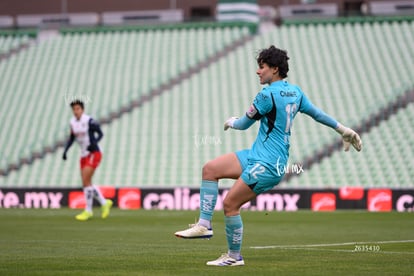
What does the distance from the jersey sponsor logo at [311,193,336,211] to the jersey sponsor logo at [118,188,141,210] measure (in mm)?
5032

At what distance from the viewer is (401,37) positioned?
119ft

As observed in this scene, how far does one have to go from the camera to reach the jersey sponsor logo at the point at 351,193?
86.0 ft

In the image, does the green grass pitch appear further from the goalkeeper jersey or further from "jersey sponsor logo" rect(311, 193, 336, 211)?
"jersey sponsor logo" rect(311, 193, 336, 211)

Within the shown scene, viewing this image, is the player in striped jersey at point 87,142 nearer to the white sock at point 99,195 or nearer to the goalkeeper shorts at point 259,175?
the white sock at point 99,195

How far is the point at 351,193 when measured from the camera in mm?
26344

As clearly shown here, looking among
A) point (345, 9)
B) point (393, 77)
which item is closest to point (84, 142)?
point (393, 77)

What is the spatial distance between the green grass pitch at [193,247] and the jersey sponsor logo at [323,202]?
5.13 m

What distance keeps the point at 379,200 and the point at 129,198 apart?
716cm

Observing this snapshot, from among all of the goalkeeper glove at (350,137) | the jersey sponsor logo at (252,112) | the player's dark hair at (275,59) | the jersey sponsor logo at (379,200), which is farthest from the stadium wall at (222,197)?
the jersey sponsor logo at (252,112)

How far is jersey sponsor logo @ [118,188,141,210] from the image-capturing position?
2744 centimetres

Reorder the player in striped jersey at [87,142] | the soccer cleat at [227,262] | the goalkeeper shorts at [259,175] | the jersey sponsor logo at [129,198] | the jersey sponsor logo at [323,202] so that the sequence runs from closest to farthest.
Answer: the goalkeeper shorts at [259,175]
the soccer cleat at [227,262]
the player in striped jersey at [87,142]
the jersey sponsor logo at [323,202]
the jersey sponsor logo at [129,198]

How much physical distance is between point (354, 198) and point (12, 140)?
14151 mm

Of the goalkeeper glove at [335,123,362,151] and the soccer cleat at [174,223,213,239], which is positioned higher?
the goalkeeper glove at [335,123,362,151]

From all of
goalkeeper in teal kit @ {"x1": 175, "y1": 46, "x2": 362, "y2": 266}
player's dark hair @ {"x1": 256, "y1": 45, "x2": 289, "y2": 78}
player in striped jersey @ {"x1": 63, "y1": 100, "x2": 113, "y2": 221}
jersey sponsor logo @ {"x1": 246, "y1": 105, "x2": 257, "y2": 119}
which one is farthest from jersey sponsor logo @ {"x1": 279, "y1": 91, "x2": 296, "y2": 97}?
player in striped jersey @ {"x1": 63, "y1": 100, "x2": 113, "y2": 221}
